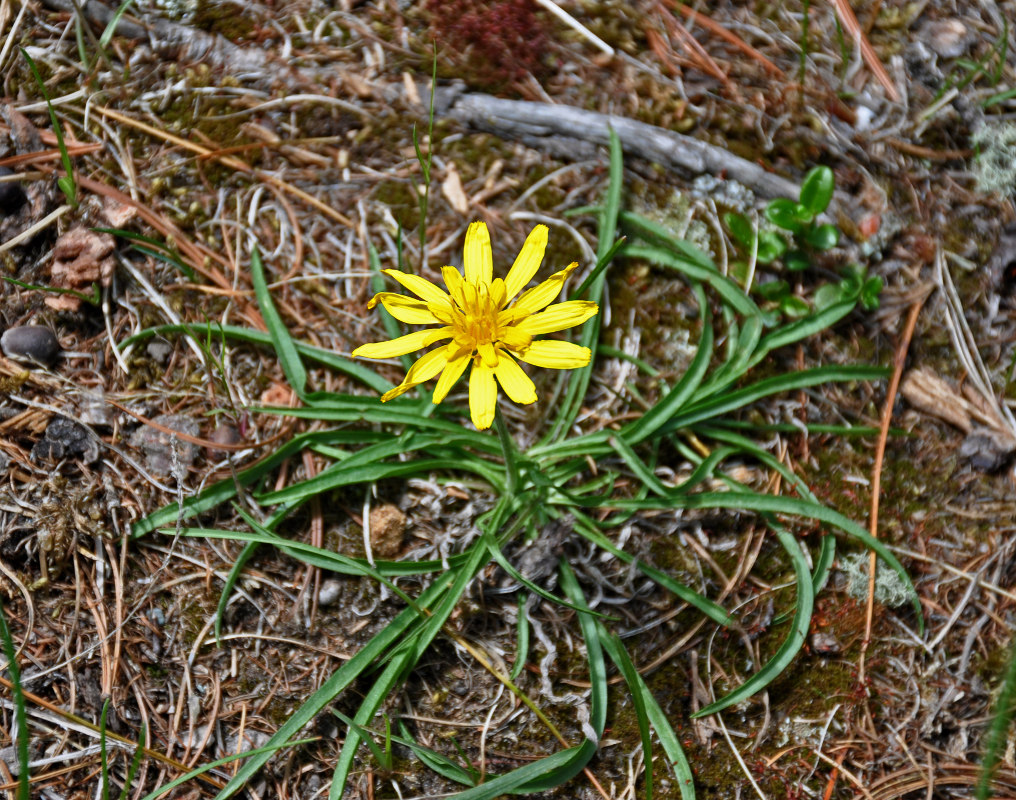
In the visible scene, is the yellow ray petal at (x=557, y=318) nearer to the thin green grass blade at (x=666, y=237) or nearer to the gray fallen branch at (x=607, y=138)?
the thin green grass blade at (x=666, y=237)

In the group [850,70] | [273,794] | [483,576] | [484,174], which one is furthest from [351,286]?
[850,70]

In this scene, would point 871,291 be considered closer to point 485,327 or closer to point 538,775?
point 485,327

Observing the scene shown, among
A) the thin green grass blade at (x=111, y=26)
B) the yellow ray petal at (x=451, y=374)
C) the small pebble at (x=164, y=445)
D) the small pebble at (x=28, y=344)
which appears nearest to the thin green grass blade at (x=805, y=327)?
the yellow ray petal at (x=451, y=374)

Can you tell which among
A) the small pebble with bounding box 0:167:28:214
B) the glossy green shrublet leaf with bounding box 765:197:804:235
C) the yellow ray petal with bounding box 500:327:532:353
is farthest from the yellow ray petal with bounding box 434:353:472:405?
the small pebble with bounding box 0:167:28:214

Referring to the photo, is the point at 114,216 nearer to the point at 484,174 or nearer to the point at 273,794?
the point at 484,174

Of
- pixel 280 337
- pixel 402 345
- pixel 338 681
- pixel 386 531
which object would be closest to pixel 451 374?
pixel 402 345
